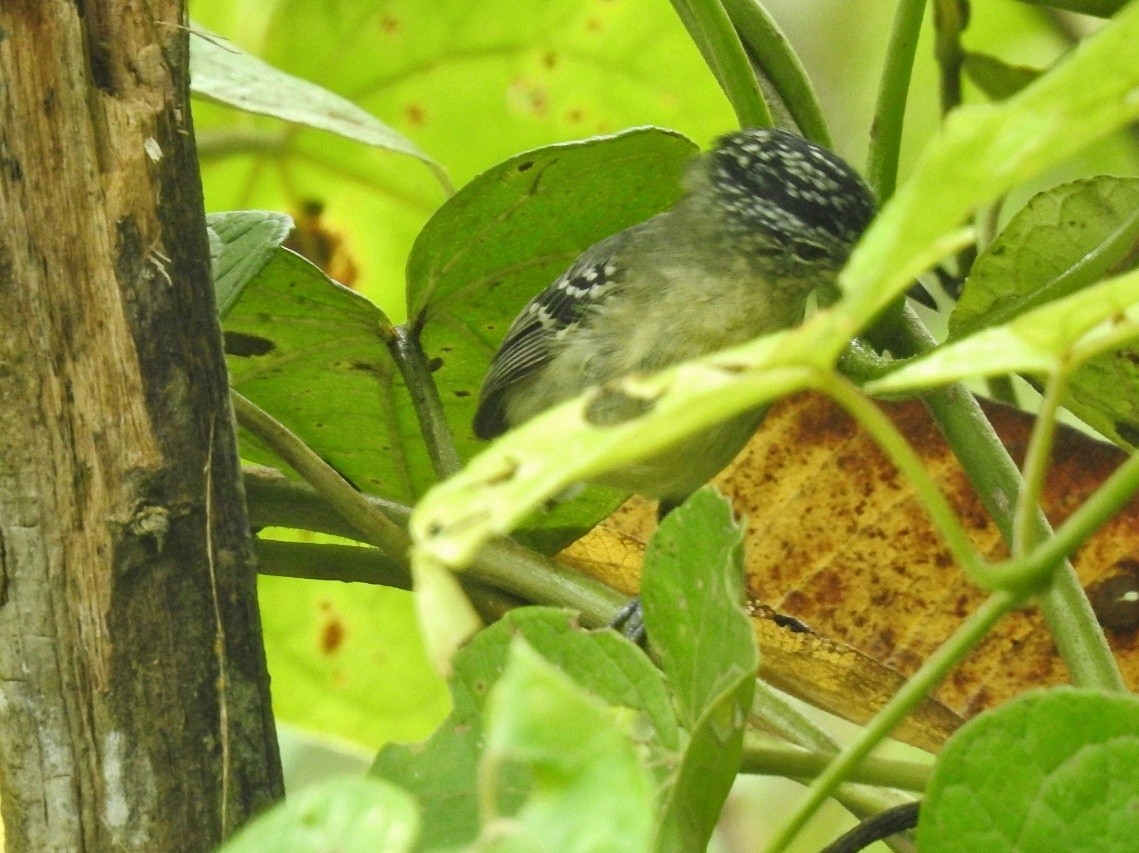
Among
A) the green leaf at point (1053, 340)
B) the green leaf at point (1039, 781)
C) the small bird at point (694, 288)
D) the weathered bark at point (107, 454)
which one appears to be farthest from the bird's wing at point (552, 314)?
the green leaf at point (1053, 340)

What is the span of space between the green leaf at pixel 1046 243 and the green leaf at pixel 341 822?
2.83ft

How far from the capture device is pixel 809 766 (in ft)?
2.91

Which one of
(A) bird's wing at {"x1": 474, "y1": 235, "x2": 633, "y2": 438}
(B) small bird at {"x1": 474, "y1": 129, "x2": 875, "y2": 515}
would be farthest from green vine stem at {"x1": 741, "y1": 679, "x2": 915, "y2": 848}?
(A) bird's wing at {"x1": 474, "y1": 235, "x2": 633, "y2": 438}

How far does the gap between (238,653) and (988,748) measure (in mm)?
529

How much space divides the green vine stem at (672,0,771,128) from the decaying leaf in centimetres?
34

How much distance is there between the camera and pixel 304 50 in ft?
7.23

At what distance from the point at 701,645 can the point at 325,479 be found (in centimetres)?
43

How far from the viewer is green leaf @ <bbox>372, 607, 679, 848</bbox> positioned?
838mm

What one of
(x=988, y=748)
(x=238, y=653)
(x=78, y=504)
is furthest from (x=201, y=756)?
(x=988, y=748)

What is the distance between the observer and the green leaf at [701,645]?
73 cm

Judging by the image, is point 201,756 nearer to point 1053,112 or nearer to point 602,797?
point 602,797

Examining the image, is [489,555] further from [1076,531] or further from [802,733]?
[1076,531]

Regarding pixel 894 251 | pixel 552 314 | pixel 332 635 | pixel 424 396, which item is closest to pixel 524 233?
pixel 424 396

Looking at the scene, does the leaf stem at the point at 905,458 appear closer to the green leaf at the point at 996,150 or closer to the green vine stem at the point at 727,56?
the green leaf at the point at 996,150
